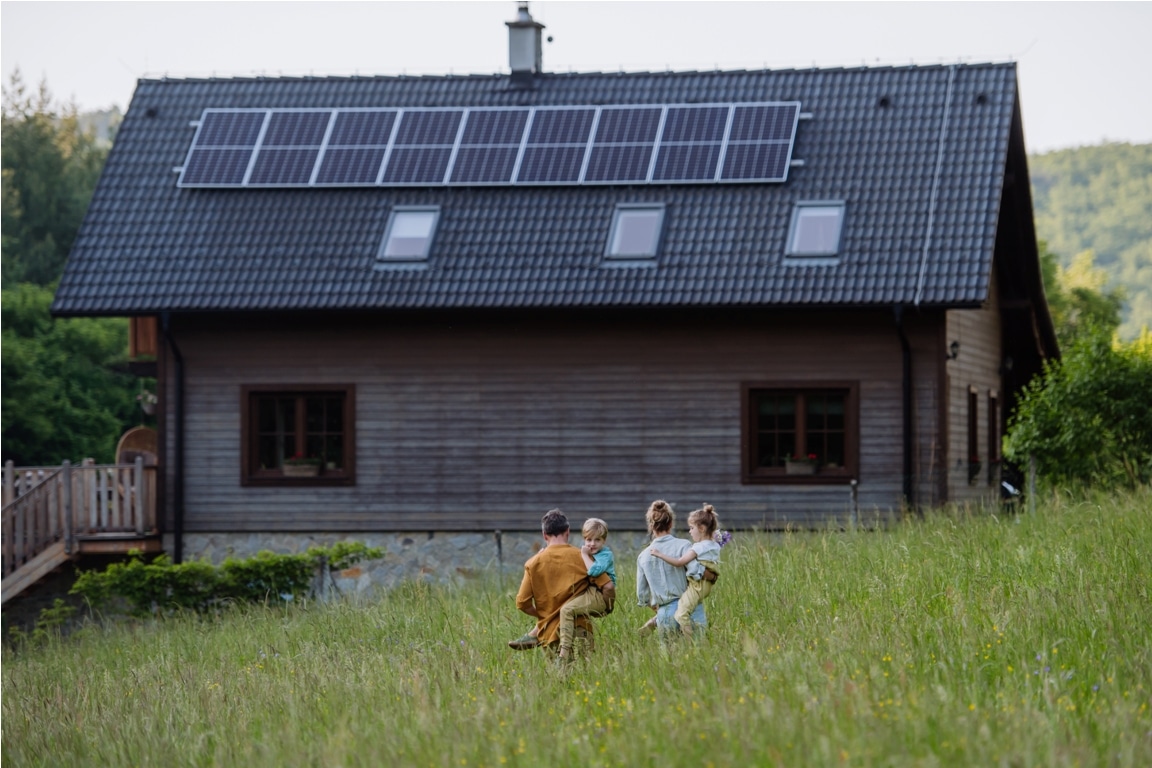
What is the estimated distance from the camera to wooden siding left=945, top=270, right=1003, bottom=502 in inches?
834

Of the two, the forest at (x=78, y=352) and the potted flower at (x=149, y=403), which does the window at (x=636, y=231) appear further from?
the potted flower at (x=149, y=403)

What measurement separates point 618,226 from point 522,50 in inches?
166

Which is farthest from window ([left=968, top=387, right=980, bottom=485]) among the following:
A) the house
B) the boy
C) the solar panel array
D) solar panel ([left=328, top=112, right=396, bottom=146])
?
the boy

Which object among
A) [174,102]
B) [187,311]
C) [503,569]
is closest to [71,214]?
[174,102]

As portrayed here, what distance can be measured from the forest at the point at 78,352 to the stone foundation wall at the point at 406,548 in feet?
19.6

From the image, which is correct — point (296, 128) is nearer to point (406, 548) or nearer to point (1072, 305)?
point (406, 548)

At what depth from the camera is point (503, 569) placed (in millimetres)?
19969

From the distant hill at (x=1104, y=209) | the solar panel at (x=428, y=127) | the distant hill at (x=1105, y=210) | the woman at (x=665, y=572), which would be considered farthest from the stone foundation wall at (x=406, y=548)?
the distant hill at (x=1105, y=210)

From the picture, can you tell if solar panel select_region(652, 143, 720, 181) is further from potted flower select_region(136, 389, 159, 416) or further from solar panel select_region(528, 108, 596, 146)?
potted flower select_region(136, 389, 159, 416)

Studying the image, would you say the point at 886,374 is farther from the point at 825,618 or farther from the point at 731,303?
the point at 825,618

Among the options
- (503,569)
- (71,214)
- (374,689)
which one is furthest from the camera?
(71,214)

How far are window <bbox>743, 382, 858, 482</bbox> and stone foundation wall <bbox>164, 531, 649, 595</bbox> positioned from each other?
1.95 meters

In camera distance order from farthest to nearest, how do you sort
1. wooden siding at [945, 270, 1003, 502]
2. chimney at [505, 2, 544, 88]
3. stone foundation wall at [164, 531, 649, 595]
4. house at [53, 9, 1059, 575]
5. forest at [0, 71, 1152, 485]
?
chimney at [505, 2, 544, 88], wooden siding at [945, 270, 1003, 502], stone foundation wall at [164, 531, 649, 595], house at [53, 9, 1059, 575], forest at [0, 71, 1152, 485]

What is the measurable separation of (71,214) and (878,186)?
34717 mm
